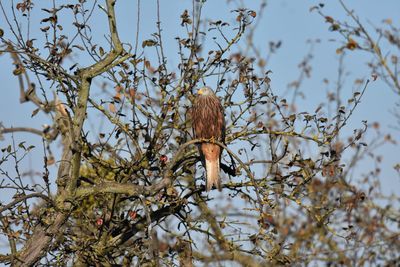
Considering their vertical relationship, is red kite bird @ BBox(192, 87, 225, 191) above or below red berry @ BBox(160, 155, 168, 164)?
above

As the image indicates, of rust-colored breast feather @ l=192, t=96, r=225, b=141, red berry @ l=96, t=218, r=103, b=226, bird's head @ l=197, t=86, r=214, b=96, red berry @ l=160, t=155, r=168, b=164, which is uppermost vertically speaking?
bird's head @ l=197, t=86, r=214, b=96

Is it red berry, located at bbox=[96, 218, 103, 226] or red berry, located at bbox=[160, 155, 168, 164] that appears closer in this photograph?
red berry, located at bbox=[160, 155, 168, 164]

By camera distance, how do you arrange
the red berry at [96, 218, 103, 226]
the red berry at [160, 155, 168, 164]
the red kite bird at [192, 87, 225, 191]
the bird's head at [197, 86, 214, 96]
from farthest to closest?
the bird's head at [197, 86, 214, 96]
the red kite bird at [192, 87, 225, 191]
the red berry at [96, 218, 103, 226]
the red berry at [160, 155, 168, 164]

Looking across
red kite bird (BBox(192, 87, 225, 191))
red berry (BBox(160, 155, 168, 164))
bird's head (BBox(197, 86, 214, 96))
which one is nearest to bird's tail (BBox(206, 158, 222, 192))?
red kite bird (BBox(192, 87, 225, 191))

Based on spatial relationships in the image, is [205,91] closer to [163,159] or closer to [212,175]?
[212,175]

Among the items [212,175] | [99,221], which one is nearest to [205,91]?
[212,175]

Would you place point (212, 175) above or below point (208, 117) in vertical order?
below

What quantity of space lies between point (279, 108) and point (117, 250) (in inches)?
82.0

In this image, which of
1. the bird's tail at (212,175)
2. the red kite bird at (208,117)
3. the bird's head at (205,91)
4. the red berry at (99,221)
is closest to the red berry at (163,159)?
the bird's tail at (212,175)

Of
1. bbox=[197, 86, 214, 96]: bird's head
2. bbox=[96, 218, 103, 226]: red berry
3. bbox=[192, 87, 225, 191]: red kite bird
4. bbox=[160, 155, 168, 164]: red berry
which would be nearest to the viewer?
bbox=[160, 155, 168, 164]: red berry

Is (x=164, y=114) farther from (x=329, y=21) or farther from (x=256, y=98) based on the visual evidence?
(x=329, y=21)

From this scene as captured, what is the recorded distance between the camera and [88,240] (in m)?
6.20

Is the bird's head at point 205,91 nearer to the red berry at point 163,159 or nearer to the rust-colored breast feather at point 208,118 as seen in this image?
the rust-colored breast feather at point 208,118

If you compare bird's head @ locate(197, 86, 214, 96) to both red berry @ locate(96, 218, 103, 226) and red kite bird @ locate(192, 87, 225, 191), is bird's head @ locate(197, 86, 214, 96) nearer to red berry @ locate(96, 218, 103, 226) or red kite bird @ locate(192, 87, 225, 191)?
red kite bird @ locate(192, 87, 225, 191)
